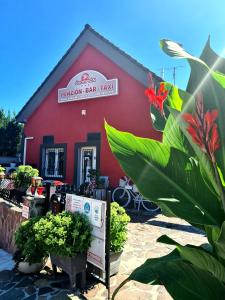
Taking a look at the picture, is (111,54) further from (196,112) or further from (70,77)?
(196,112)

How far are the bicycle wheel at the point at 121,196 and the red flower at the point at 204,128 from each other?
9843mm

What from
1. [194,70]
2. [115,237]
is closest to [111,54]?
[115,237]

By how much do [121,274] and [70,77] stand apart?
11.0m

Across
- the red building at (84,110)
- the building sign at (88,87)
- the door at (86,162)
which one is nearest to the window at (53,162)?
the red building at (84,110)

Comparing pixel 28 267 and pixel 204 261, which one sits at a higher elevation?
pixel 204 261

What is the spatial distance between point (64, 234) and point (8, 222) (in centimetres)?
274

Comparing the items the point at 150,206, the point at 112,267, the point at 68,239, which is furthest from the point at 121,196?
the point at 68,239

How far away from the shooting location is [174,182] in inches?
46.6

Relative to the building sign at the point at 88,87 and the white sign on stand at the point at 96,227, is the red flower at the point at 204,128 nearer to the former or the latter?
the white sign on stand at the point at 96,227

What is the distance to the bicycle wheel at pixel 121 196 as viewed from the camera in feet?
35.2

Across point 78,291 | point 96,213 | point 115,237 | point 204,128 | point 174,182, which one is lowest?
point 78,291

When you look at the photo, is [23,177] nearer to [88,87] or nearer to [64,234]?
[64,234]

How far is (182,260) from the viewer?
132 centimetres

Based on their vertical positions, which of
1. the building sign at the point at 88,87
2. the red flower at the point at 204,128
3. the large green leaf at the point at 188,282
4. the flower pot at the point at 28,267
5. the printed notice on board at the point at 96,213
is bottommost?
the flower pot at the point at 28,267
